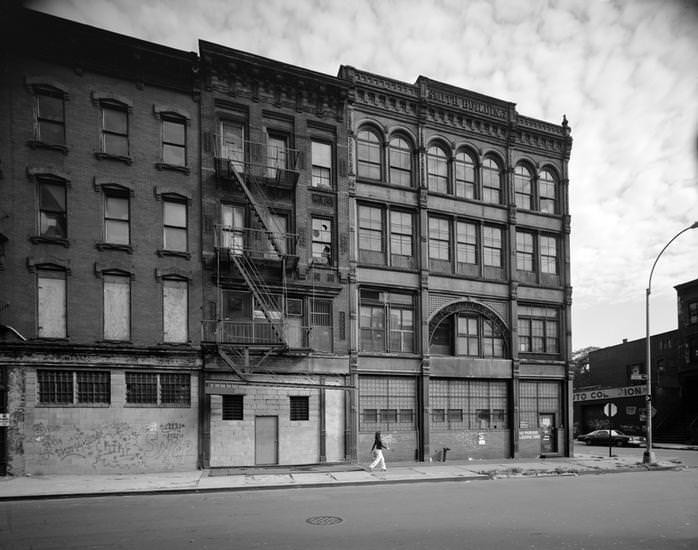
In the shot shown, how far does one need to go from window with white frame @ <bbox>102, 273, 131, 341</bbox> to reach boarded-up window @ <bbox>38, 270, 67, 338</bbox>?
1.44 meters

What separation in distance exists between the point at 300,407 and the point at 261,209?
853 cm

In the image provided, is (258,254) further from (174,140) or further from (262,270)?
(174,140)

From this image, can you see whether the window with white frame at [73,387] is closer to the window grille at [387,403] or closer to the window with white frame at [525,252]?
the window grille at [387,403]

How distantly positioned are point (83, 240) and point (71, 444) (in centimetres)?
746

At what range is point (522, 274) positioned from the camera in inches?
1129

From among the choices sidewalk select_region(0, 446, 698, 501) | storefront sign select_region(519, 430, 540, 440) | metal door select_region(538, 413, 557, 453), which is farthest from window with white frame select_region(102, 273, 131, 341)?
metal door select_region(538, 413, 557, 453)

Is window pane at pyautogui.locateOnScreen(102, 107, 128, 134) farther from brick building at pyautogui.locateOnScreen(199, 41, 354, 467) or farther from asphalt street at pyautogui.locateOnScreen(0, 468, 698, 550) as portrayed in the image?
asphalt street at pyautogui.locateOnScreen(0, 468, 698, 550)

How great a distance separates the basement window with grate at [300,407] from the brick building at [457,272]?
255 centimetres

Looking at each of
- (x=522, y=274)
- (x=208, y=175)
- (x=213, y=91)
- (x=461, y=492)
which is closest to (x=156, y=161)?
(x=208, y=175)

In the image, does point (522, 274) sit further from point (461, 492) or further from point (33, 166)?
point (33, 166)

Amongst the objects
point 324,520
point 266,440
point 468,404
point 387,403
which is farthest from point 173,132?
point 468,404

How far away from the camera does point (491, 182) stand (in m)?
28.4

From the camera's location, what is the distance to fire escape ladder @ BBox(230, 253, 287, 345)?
21359 mm

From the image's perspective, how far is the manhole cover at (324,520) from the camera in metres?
11.7
